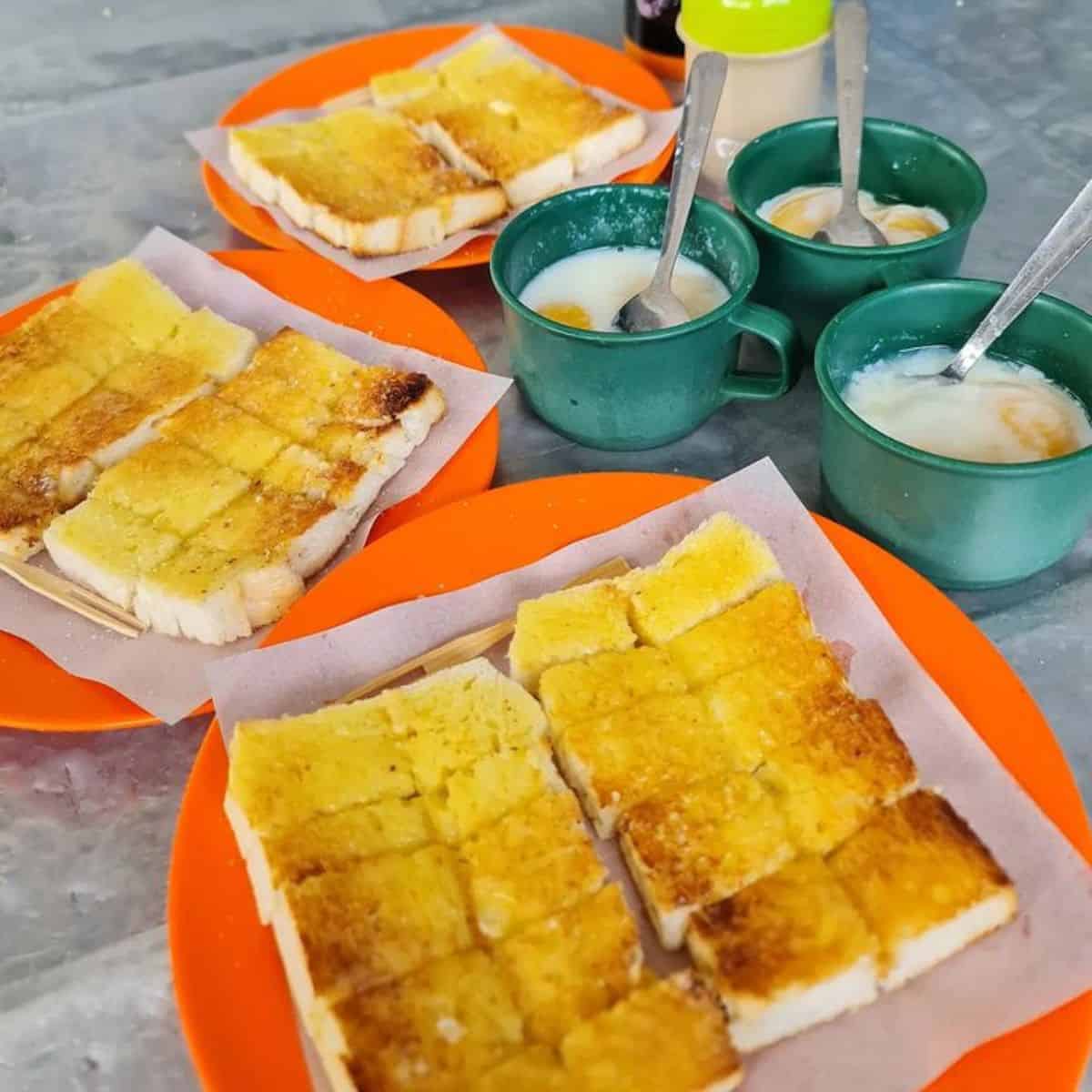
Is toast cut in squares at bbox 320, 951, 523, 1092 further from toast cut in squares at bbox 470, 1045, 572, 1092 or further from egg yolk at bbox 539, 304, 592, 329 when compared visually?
egg yolk at bbox 539, 304, 592, 329

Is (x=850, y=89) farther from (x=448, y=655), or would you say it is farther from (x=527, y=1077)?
(x=527, y=1077)

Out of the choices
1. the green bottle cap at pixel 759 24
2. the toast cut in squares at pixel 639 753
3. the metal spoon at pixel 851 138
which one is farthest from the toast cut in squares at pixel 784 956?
the green bottle cap at pixel 759 24

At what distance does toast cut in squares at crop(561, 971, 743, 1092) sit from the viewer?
2.81ft

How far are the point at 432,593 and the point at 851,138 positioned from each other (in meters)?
0.82

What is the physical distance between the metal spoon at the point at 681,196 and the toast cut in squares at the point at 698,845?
0.60 meters

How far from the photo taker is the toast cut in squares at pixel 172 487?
1355mm

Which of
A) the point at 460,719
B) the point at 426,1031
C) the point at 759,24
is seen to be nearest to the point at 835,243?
the point at 759,24

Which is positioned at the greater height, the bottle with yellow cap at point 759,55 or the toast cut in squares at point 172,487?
the bottle with yellow cap at point 759,55

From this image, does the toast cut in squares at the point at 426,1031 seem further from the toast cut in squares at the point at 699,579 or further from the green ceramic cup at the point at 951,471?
the green ceramic cup at the point at 951,471

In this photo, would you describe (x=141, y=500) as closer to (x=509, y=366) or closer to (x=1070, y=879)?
(x=509, y=366)

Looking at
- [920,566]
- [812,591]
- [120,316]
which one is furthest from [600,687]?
[120,316]

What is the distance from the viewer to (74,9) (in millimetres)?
2535

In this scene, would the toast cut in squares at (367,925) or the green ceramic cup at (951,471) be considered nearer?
the toast cut in squares at (367,925)

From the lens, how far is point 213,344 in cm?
158
